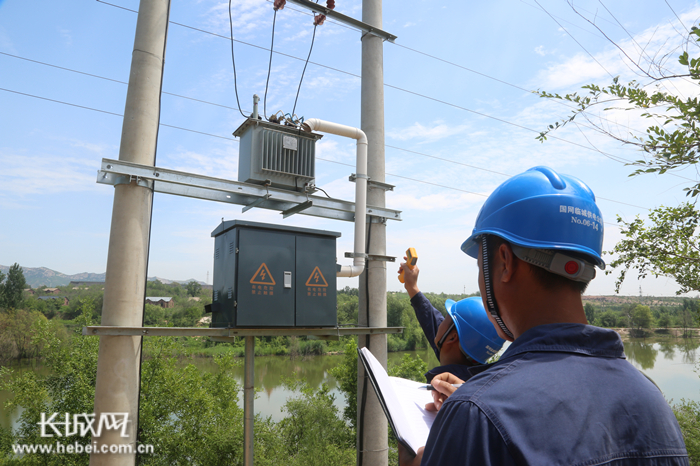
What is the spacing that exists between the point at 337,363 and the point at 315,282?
28274 mm

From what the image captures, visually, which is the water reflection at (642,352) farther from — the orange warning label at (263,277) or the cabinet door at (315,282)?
the orange warning label at (263,277)

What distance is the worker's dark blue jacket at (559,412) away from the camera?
24.0 inches

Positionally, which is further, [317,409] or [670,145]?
[317,409]

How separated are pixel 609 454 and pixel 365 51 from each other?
466cm

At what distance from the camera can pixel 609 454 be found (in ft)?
2.15

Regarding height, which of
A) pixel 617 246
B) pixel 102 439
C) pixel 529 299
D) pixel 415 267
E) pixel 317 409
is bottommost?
pixel 317 409

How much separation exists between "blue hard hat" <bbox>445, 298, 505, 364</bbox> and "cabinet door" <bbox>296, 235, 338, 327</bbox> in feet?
5.45

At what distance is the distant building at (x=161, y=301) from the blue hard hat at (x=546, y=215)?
922 inches

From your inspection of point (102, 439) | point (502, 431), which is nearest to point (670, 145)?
point (502, 431)

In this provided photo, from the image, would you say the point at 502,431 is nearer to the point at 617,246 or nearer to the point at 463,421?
the point at 463,421

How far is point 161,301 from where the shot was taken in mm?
22328

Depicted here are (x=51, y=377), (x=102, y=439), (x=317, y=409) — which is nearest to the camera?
(x=102, y=439)

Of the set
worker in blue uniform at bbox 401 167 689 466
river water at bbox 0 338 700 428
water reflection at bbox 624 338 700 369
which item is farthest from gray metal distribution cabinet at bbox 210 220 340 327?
water reflection at bbox 624 338 700 369

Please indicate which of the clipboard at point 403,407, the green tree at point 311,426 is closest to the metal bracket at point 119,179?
the clipboard at point 403,407
